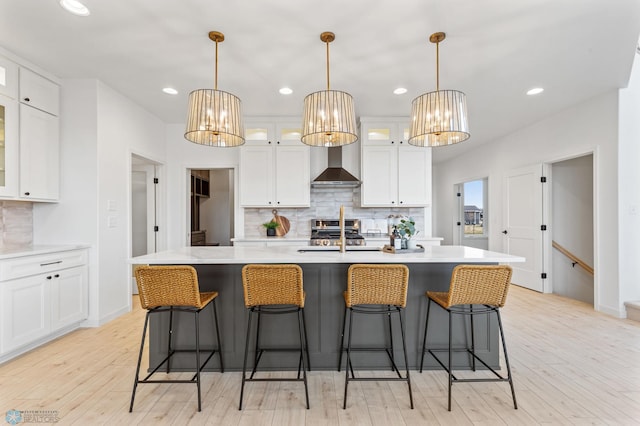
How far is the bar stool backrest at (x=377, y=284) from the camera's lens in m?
2.00

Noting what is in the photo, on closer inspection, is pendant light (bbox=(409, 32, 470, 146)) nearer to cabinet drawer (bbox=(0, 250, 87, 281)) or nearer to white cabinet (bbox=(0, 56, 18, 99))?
cabinet drawer (bbox=(0, 250, 87, 281))

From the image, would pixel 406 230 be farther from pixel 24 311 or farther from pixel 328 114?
pixel 24 311

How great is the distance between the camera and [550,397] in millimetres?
2066

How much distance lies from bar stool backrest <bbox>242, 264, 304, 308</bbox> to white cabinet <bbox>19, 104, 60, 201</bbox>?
2.59 metres

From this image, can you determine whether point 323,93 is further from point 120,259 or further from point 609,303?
point 609,303

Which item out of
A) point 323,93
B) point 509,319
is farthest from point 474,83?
point 509,319

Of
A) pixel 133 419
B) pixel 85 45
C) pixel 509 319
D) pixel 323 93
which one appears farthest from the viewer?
pixel 509 319

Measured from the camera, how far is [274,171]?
4.66m

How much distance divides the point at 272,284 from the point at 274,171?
9.49 ft

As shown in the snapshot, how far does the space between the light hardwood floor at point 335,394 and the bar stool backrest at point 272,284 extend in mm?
670

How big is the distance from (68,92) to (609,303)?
21.8ft

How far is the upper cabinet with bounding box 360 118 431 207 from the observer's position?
4605 millimetres

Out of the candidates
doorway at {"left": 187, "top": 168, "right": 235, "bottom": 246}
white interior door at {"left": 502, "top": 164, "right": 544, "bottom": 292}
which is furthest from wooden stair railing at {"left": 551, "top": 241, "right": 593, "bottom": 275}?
doorway at {"left": 187, "top": 168, "right": 235, "bottom": 246}

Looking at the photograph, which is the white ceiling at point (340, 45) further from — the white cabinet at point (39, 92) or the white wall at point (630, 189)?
the white wall at point (630, 189)
